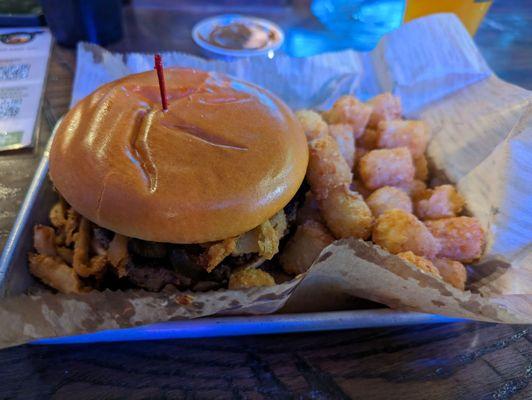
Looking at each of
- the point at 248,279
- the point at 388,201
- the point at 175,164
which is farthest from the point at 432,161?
the point at 175,164

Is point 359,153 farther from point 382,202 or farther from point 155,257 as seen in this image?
point 155,257

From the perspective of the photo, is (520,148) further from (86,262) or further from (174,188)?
(86,262)

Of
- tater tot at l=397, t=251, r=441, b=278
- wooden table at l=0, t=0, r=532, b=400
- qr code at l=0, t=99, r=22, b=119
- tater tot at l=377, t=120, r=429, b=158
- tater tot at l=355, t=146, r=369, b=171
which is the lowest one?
wooden table at l=0, t=0, r=532, b=400

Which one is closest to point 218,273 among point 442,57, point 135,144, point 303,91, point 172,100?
point 135,144

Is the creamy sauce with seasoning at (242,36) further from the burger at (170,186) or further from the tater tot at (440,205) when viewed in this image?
the tater tot at (440,205)

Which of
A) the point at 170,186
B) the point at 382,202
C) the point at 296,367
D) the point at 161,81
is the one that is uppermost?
the point at 161,81

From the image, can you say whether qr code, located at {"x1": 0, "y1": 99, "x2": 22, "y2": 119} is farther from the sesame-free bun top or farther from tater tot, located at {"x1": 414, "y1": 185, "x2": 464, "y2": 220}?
tater tot, located at {"x1": 414, "y1": 185, "x2": 464, "y2": 220}

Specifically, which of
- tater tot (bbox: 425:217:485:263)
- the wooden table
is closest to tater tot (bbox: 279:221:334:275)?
the wooden table

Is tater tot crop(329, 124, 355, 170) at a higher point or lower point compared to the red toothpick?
lower
